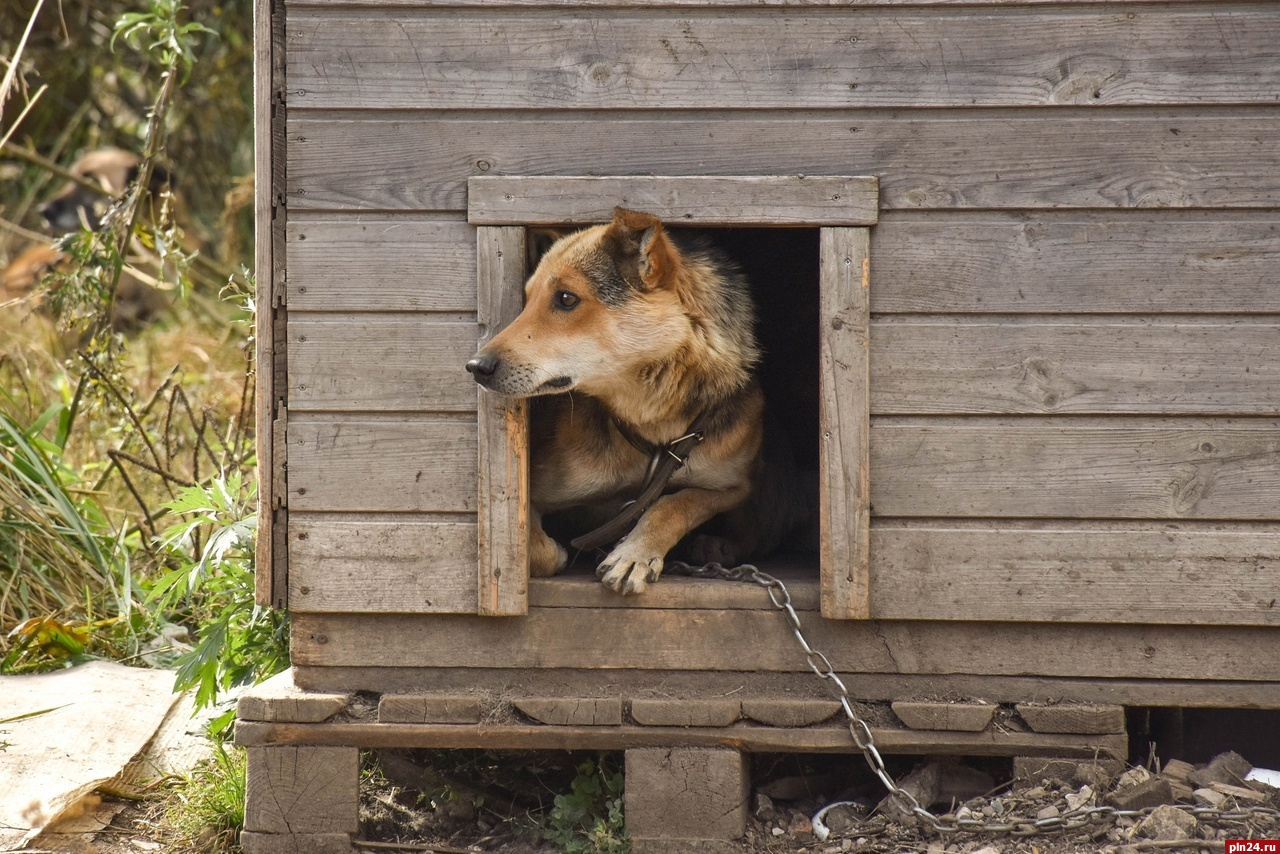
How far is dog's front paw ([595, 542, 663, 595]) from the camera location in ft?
10.7

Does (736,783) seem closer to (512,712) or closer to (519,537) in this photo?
(512,712)

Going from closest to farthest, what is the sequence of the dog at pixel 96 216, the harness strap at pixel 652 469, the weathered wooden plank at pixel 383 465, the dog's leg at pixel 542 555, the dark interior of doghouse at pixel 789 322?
the weathered wooden plank at pixel 383 465 → the dog's leg at pixel 542 555 → the harness strap at pixel 652 469 → the dark interior of doghouse at pixel 789 322 → the dog at pixel 96 216

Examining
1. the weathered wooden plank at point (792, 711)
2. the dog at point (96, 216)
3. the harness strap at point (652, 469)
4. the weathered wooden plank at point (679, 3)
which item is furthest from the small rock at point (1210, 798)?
the dog at point (96, 216)

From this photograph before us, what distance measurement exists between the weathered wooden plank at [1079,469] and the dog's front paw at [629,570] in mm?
724

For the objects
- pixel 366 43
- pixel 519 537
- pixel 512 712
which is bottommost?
pixel 512 712

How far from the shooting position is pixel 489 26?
10.1ft

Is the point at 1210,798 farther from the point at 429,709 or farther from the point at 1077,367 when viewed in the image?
Answer: the point at 429,709

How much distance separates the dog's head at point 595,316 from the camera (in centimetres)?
301

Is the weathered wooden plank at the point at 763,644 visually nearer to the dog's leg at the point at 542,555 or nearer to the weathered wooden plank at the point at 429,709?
the weathered wooden plank at the point at 429,709

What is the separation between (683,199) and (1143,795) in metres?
2.13

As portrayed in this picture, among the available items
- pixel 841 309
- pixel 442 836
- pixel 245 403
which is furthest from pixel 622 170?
pixel 245 403

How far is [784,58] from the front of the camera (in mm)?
3047

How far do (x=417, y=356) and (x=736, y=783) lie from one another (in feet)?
5.21

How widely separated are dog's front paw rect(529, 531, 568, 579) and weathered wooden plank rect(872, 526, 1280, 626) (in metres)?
1.04
